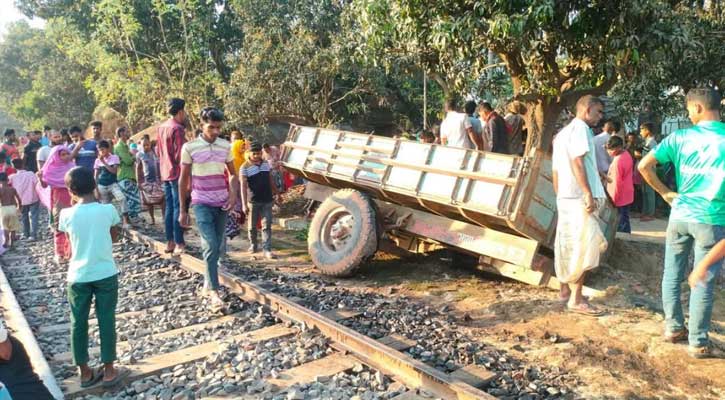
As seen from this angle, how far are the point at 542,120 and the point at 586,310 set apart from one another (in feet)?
A: 15.9

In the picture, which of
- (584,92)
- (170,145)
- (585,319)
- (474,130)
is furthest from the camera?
(584,92)

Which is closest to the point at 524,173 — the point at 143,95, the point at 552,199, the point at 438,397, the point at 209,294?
the point at 552,199

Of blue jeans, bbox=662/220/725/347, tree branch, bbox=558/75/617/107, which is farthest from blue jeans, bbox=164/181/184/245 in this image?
tree branch, bbox=558/75/617/107

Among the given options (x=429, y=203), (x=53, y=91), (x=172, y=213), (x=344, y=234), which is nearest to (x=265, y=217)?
(x=172, y=213)

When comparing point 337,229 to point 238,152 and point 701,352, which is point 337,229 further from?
point 701,352

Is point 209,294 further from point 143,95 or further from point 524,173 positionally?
point 143,95

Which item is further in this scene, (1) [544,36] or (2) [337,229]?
(1) [544,36]

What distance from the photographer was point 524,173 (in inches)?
213

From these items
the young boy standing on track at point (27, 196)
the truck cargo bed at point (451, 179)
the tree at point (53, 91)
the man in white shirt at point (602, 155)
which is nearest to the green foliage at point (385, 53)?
the man in white shirt at point (602, 155)

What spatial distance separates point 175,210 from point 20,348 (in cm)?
460

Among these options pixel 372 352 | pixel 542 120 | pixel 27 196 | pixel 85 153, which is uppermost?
pixel 542 120

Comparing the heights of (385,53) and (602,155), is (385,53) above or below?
above

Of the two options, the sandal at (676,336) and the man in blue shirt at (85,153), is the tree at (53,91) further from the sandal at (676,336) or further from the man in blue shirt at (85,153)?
the sandal at (676,336)

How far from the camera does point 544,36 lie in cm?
797
